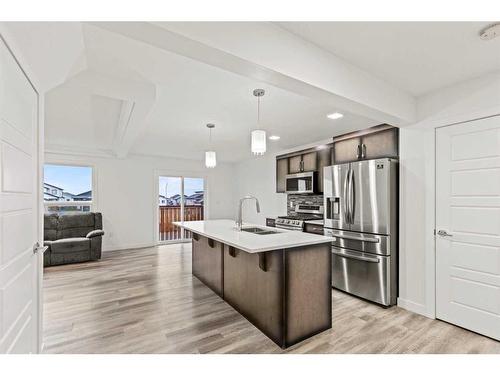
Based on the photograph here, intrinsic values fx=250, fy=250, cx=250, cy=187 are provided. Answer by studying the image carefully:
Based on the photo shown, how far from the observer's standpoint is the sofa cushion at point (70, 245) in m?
4.53

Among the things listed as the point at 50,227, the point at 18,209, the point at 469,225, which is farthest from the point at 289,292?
the point at 50,227

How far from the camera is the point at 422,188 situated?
2.67m

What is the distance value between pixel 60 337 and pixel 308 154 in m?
4.30

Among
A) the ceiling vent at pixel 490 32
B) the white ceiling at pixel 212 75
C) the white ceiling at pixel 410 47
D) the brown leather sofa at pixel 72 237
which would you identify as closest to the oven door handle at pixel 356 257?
the white ceiling at pixel 212 75

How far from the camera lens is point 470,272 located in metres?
2.33

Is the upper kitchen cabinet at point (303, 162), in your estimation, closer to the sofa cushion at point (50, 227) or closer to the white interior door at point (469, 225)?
the white interior door at point (469, 225)

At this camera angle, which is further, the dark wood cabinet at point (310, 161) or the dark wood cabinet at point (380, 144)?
the dark wood cabinet at point (310, 161)

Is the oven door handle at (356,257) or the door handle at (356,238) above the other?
the door handle at (356,238)

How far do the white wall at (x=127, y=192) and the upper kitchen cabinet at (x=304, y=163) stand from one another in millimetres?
2787

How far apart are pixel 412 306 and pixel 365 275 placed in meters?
0.53

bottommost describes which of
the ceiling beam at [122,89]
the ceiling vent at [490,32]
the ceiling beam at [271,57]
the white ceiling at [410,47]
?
the ceiling beam at [271,57]

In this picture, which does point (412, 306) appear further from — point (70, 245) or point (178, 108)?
point (70, 245)

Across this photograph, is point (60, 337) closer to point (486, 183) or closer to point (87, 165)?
point (486, 183)
